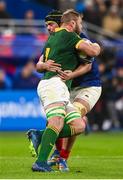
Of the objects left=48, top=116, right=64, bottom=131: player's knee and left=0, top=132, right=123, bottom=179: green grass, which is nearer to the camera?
left=0, top=132, right=123, bottom=179: green grass

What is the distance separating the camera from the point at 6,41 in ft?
79.6

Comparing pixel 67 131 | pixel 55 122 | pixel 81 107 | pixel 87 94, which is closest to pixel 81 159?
pixel 87 94

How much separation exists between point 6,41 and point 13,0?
10.5 ft

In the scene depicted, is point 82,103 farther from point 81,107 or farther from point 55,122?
point 55,122

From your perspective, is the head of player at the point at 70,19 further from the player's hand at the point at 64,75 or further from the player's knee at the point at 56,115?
the player's knee at the point at 56,115

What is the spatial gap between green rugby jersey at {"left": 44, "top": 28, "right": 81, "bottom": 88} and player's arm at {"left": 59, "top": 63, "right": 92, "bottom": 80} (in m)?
0.09

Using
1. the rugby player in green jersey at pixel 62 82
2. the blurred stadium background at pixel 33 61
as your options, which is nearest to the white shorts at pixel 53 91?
the rugby player in green jersey at pixel 62 82

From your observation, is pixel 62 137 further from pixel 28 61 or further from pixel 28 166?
pixel 28 61

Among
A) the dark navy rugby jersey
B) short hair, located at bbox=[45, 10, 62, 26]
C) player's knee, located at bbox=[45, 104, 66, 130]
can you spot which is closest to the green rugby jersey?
player's knee, located at bbox=[45, 104, 66, 130]

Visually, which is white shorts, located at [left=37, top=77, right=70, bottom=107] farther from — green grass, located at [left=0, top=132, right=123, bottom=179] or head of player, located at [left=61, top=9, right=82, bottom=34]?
green grass, located at [left=0, top=132, right=123, bottom=179]

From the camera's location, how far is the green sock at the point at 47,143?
1115 centimetres

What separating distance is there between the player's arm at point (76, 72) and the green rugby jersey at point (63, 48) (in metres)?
0.09

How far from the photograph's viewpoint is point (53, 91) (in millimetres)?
11383

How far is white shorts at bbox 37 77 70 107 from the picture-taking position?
37.2ft
